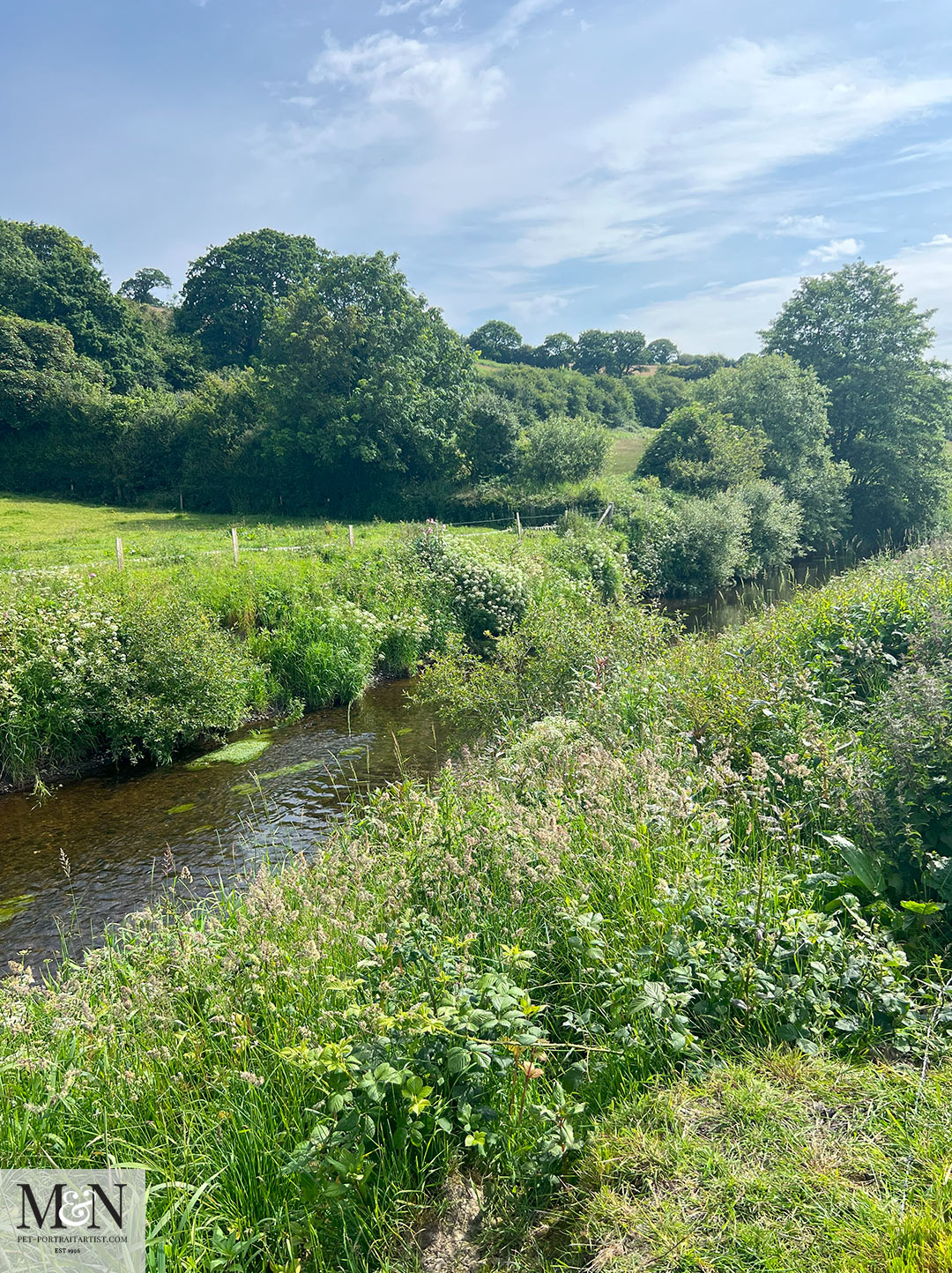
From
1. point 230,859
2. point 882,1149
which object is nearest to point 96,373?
point 230,859

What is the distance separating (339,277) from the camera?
35.1 metres

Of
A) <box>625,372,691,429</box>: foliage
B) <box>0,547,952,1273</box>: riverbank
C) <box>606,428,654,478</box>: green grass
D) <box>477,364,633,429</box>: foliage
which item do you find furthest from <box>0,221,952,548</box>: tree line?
<box>625,372,691,429</box>: foliage

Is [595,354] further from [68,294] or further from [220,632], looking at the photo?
[220,632]

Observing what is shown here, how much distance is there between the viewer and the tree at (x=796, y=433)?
1312 inches

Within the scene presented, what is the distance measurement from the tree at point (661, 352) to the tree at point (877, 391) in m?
75.6

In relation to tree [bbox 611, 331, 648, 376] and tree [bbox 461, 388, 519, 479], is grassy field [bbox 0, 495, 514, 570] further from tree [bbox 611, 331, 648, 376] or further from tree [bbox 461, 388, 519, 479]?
tree [bbox 611, 331, 648, 376]

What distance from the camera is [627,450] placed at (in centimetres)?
5803

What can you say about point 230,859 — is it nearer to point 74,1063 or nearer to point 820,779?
point 74,1063

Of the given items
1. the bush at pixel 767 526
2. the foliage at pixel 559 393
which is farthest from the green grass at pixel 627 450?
the bush at pixel 767 526

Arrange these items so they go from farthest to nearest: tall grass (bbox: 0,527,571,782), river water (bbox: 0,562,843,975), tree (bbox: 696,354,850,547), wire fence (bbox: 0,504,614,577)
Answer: tree (bbox: 696,354,850,547) → wire fence (bbox: 0,504,614,577) → tall grass (bbox: 0,527,571,782) → river water (bbox: 0,562,843,975)

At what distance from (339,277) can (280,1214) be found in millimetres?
38725

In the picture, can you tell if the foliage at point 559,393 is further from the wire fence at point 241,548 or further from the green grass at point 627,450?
the wire fence at point 241,548

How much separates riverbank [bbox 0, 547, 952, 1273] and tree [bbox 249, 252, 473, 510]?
31060mm

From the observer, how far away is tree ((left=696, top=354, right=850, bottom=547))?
3331cm
